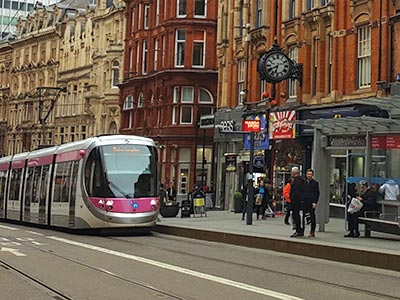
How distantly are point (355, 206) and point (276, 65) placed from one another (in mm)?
14824

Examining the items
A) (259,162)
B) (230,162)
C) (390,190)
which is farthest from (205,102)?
(390,190)

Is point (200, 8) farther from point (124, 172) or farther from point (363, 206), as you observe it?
point (363, 206)

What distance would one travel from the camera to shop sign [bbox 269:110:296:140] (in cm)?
3544

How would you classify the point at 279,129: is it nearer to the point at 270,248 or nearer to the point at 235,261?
the point at 270,248

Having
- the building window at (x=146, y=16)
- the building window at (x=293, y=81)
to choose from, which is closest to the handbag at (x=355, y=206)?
the building window at (x=293, y=81)

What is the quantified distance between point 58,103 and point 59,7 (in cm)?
1197

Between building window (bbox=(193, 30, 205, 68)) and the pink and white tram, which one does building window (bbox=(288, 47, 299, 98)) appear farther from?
building window (bbox=(193, 30, 205, 68))

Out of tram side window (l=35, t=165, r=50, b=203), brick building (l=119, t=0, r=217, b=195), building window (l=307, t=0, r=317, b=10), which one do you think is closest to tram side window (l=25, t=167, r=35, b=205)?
tram side window (l=35, t=165, r=50, b=203)

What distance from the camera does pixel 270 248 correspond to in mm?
20297

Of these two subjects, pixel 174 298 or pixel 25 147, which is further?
pixel 25 147

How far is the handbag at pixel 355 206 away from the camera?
67.2ft

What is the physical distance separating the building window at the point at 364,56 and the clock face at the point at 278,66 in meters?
3.94

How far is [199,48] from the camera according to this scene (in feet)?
177

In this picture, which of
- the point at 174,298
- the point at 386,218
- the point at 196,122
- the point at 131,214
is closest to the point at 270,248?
the point at 386,218
